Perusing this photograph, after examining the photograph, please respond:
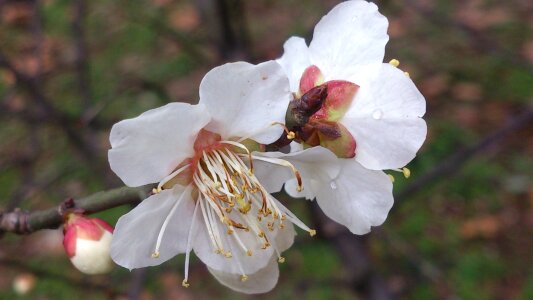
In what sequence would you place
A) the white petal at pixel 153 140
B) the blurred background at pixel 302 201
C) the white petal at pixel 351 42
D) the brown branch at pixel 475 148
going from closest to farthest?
the white petal at pixel 153 140 → the white petal at pixel 351 42 → the brown branch at pixel 475 148 → the blurred background at pixel 302 201

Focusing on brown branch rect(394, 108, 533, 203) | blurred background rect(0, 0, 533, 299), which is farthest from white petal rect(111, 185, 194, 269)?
brown branch rect(394, 108, 533, 203)

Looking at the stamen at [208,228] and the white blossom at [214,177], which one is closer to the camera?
the white blossom at [214,177]

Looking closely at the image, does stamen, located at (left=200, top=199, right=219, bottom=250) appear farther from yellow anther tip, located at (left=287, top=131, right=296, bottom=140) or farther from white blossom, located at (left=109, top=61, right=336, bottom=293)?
yellow anther tip, located at (left=287, top=131, right=296, bottom=140)

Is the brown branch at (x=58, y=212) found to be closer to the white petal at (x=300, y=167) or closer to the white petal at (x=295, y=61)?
the white petal at (x=300, y=167)

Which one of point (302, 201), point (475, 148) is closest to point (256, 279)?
point (475, 148)

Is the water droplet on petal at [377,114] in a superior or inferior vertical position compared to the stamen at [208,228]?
superior

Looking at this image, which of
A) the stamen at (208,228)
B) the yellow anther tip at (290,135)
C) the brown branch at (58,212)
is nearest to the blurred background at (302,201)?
the brown branch at (58,212)

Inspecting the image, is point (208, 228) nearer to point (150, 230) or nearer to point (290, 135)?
point (150, 230)

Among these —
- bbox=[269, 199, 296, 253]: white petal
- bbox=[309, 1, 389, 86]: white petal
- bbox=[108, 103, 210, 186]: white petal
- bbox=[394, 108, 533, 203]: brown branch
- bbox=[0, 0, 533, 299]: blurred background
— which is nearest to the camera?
bbox=[108, 103, 210, 186]: white petal
